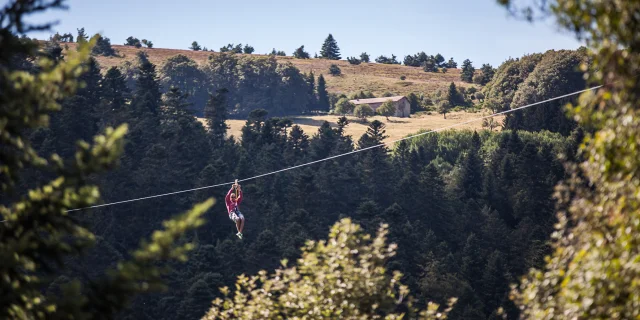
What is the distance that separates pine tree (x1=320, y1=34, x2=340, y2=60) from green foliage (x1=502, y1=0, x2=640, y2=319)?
137m

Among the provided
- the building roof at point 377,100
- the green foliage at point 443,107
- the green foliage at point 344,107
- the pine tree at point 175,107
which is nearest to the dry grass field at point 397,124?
the green foliage at point 443,107

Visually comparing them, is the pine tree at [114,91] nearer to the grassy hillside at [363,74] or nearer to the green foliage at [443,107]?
the grassy hillside at [363,74]

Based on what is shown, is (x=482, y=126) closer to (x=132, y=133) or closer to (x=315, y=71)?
(x=132, y=133)

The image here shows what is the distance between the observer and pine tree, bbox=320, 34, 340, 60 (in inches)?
5775

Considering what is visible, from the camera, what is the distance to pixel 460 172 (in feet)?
229

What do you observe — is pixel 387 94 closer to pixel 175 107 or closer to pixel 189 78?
pixel 189 78

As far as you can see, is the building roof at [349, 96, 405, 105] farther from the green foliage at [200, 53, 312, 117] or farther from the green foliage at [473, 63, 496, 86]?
the green foliage at [473, 63, 496, 86]

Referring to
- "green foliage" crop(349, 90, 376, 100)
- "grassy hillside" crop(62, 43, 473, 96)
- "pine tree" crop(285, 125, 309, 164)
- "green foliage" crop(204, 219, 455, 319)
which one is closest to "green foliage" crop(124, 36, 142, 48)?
"grassy hillside" crop(62, 43, 473, 96)

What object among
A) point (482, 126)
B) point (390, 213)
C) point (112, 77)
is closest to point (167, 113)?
point (112, 77)

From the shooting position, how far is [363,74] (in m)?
129

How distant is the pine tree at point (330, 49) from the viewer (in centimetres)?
14668

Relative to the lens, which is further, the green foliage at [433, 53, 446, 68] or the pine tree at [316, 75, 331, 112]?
the green foliage at [433, 53, 446, 68]

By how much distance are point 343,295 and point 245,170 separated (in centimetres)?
5241

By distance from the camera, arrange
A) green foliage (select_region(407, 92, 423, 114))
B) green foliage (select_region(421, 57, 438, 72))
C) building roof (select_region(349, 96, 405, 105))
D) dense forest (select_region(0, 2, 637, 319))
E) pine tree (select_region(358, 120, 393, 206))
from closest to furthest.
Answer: dense forest (select_region(0, 2, 637, 319))
pine tree (select_region(358, 120, 393, 206))
building roof (select_region(349, 96, 405, 105))
green foliage (select_region(407, 92, 423, 114))
green foliage (select_region(421, 57, 438, 72))
